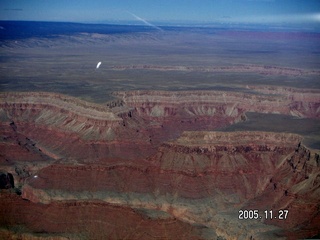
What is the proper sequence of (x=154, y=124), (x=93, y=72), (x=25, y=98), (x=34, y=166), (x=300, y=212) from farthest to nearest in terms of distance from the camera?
(x=93, y=72)
(x=25, y=98)
(x=154, y=124)
(x=34, y=166)
(x=300, y=212)

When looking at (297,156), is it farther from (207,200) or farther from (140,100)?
(140,100)

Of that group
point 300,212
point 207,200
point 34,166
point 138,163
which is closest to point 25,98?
point 34,166
